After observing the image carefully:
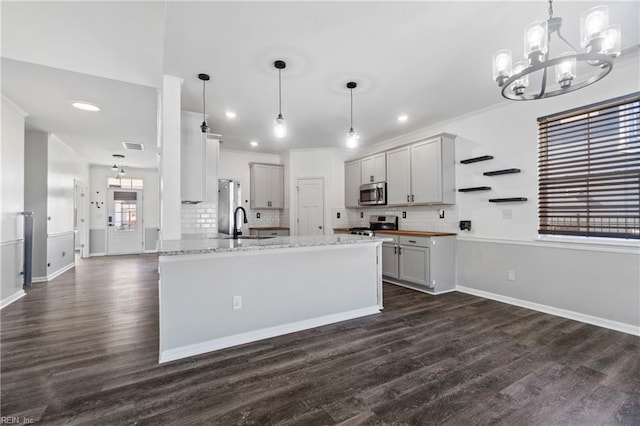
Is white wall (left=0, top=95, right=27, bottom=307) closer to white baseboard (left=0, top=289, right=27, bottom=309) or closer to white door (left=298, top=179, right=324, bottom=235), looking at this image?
white baseboard (left=0, top=289, right=27, bottom=309)

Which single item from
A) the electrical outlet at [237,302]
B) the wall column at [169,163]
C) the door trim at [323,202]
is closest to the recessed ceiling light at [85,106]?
the wall column at [169,163]

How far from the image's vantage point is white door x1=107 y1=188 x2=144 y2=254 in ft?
27.6

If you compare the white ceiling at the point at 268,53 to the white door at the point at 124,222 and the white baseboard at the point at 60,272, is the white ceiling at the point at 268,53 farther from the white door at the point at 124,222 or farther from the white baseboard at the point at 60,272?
the white door at the point at 124,222

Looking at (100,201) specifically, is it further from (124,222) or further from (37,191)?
(37,191)

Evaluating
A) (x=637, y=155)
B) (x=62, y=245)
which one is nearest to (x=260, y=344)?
(x=637, y=155)

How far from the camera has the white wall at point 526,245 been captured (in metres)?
2.92

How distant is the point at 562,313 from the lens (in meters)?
3.31

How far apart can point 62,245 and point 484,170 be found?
26.0 feet

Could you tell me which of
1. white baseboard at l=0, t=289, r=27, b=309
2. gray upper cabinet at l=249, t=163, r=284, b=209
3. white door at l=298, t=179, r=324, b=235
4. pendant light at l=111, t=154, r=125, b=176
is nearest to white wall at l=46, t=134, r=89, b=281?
pendant light at l=111, t=154, r=125, b=176

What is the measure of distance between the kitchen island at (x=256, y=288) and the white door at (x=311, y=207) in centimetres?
286

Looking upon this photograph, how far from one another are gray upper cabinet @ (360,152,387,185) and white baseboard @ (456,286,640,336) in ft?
7.89

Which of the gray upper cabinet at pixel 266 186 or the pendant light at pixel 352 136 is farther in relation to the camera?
the gray upper cabinet at pixel 266 186

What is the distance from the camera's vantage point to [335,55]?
2689 millimetres

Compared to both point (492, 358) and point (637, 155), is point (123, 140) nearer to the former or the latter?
point (492, 358)
